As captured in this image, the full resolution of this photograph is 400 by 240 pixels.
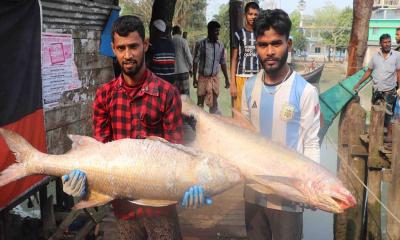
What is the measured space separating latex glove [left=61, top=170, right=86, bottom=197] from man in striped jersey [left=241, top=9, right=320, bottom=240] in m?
1.16

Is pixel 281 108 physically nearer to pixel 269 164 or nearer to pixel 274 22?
pixel 269 164

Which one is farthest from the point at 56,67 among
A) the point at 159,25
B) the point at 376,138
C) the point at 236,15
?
the point at 236,15

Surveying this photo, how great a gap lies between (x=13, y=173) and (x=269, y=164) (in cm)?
162

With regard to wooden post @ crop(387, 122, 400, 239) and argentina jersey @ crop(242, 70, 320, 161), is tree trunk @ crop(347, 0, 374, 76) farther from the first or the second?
argentina jersey @ crop(242, 70, 320, 161)

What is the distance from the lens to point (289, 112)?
2.98m

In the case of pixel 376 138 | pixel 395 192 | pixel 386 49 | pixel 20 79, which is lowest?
pixel 395 192

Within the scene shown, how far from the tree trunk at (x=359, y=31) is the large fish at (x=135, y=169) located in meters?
5.70

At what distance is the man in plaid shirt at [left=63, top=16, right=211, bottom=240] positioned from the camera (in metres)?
2.95

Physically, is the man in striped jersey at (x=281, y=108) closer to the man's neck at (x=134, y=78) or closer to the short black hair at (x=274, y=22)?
the short black hair at (x=274, y=22)

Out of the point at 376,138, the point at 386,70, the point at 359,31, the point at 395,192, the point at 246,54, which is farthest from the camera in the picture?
the point at 386,70

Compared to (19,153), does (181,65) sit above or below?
above

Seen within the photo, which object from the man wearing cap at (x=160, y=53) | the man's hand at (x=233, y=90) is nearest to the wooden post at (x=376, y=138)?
the man's hand at (x=233, y=90)

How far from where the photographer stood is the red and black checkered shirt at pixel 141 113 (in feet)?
10.0

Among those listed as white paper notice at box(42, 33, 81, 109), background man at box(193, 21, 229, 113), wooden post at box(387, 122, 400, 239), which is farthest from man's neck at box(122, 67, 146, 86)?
background man at box(193, 21, 229, 113)
